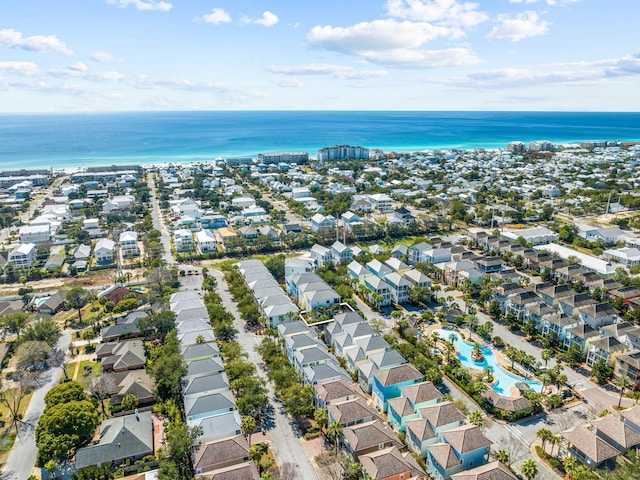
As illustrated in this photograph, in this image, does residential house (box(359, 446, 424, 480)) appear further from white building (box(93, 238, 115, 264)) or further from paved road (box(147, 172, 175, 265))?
white building (box(93, 238, 115, 264))

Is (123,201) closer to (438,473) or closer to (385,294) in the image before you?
(385,294)

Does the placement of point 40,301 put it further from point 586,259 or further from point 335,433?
point 586,259

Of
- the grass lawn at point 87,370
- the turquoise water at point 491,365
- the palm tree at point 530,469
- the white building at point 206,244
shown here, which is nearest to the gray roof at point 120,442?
the grass lawn at point 87,370

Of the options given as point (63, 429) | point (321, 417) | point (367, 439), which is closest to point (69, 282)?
point (63, 429)

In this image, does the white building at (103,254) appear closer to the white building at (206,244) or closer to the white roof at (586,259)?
the white building at (206,244)

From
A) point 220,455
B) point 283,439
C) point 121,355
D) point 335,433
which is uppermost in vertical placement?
point 335,433

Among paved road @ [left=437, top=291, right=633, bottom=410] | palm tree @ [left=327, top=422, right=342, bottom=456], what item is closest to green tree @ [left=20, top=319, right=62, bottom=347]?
palm tree @ [left=327, top=422, right=342, bottom=456]
